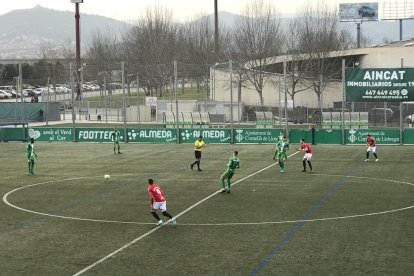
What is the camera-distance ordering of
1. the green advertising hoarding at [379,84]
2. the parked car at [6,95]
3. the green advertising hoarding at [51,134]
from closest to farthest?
the green advertising hoarding at [379,84]
the green advertising hoarding at [51,134]
the parked car at [6,95]

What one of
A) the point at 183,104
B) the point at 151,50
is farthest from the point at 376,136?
the point at 151,50

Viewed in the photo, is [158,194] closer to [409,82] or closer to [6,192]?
[6,192]

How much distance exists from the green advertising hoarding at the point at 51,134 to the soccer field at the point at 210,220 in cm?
1520

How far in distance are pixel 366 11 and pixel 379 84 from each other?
6275 cm

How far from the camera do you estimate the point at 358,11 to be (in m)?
108

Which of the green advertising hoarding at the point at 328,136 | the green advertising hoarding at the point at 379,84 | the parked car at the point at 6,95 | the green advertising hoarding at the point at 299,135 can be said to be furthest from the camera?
the parked car at the point at 6,95

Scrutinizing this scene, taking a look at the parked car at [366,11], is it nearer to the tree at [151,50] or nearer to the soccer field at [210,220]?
the tree at [151,50]

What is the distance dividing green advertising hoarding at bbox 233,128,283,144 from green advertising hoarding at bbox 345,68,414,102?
19.8 ft

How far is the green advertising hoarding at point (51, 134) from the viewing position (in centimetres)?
5518

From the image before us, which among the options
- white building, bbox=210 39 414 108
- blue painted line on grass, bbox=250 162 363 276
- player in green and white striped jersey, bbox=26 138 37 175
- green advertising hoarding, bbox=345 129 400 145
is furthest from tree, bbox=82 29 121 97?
blue painted line on grass, bbox=250 162 363 276

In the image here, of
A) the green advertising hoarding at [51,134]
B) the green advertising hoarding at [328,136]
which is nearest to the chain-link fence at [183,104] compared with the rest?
the green advertising hoarding at [51,134]

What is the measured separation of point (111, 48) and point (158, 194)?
108 meters

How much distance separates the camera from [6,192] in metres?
29.1

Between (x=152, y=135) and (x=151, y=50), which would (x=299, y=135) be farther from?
(x=151, y=50)
